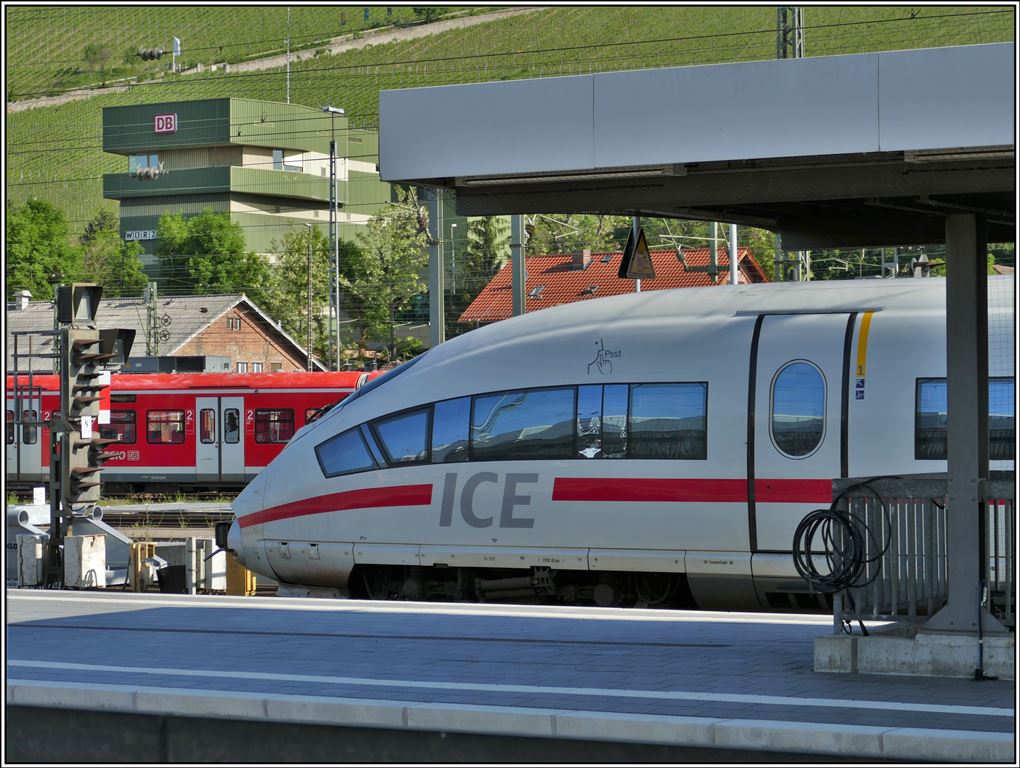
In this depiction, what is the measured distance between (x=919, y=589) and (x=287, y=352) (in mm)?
69796

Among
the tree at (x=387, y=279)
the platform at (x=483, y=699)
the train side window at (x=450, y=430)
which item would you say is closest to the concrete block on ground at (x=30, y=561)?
the train side window at (x=450, y=430)

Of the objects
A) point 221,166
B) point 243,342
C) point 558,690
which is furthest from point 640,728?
point 221,166

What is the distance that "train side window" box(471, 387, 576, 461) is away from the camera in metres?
14.0

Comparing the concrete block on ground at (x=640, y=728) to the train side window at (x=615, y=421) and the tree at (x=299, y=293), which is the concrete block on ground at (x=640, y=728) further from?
the tree at (x=299, y=293)

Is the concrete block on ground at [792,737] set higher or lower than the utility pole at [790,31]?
lower

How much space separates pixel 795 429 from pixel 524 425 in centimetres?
255

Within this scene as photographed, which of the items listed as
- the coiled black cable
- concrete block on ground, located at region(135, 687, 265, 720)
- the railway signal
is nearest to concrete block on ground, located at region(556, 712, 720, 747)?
concrete block on ground, located at region(135, 687, 265, 720)

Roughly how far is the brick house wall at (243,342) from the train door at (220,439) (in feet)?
119

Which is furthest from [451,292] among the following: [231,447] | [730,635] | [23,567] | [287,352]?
[730,635]

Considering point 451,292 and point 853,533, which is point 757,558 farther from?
point 451,292

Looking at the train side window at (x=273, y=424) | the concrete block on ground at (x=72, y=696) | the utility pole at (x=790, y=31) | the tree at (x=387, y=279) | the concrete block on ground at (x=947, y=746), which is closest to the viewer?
the concrete block on ground at (x=947, y=746)

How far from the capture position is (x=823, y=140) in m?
8.19

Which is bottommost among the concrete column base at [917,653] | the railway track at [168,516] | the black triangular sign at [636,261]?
the railway track at [168,516]

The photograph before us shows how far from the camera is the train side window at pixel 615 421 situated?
45.2 feet
